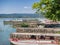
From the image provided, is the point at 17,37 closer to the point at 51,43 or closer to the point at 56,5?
the point at 51,43

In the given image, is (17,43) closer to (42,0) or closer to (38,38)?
(38,38)

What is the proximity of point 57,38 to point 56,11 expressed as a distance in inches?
861

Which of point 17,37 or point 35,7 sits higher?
point 35,7

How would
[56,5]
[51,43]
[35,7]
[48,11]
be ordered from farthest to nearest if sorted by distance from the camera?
[51,43], [35,7], [48,11], [56,5]

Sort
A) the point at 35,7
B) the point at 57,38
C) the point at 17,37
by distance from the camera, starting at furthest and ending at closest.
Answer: the point at 17,37
the point at 57,38
the point at 35,7

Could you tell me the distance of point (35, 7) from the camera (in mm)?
12648

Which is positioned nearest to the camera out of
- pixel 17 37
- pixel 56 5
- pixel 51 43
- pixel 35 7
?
pixel 56 5

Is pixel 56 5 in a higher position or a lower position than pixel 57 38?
higher

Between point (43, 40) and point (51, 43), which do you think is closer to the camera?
point (51, 43)

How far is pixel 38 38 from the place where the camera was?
33250 millimetres

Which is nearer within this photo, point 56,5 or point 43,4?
point 56,5

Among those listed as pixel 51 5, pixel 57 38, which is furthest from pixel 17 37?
pixel 51 5

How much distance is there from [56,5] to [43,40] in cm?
2221

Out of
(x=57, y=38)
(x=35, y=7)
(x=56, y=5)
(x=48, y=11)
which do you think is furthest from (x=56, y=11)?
(x=57, y=38)
